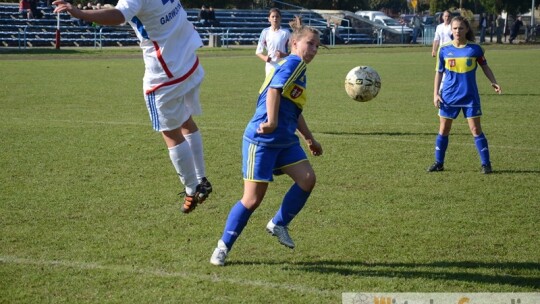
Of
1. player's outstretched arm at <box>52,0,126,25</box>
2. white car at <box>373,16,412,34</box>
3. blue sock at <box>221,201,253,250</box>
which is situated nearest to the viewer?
player's outstretched arm at <box>52,0,126,25</box>

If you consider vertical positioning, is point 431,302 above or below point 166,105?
below

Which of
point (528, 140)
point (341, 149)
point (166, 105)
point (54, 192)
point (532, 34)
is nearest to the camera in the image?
point (166, 105)

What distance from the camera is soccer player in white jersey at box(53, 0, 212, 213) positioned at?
22.0 feet

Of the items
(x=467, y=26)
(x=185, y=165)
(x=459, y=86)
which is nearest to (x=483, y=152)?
(x=459, y=86)

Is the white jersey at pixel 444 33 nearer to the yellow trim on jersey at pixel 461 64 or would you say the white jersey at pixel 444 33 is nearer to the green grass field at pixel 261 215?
the green grass field at pixel 261 215

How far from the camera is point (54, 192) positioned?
8414 millimetres

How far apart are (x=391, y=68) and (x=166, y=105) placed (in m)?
23.9

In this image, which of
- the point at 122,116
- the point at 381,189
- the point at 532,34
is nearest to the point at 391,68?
the point at 122,116

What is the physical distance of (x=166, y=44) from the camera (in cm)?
677

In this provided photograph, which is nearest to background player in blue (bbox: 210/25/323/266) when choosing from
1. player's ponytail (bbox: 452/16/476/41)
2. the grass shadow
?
the grass shadow

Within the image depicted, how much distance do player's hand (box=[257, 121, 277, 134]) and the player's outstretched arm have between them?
4.58 feet

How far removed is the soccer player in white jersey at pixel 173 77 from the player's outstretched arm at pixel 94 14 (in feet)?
1.49

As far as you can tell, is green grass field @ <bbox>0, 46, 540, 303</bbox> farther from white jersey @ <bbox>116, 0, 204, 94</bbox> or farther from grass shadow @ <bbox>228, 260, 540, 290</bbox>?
white jersey @ <bbox>116, 0, 204, 94</bbox>

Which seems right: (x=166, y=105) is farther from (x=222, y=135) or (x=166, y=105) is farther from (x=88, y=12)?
(x=222, y=135)
